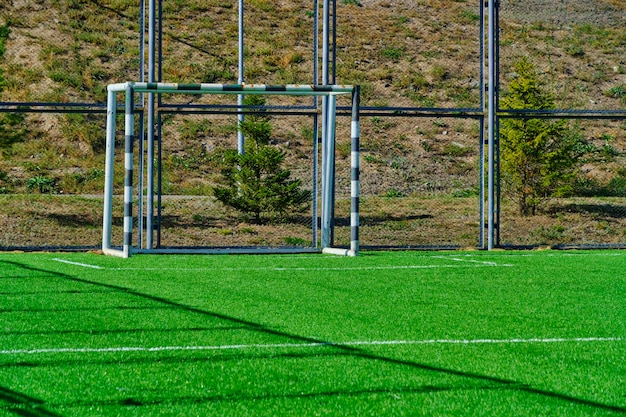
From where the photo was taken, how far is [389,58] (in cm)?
3297

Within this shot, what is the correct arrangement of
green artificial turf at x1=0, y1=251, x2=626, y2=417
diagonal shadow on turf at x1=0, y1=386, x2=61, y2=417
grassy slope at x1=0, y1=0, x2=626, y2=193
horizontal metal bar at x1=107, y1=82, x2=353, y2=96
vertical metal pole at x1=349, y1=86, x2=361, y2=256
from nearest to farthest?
diagonal shadow on turf at x1=0, y1=386, x2=61, y2=417, green artificial turf at x1=0, y1=251, x2=626, y2=417, horizontal metal bar at x1=107, y1=82, x2=353, y2=96, vertical metal pole at x1=349, y1=86, x2=361, y2=256, grassy slope at x1=0, y1=0, x2=626, y2=193

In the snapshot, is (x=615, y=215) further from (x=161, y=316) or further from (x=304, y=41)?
(x=161, y=316)

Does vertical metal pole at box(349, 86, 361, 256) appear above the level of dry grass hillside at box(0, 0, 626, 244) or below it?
below

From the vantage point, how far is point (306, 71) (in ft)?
100

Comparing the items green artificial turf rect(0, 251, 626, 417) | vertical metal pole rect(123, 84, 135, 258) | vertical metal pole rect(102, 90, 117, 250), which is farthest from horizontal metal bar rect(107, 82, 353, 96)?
green artificial turf rect(0, 251, 626, 417)

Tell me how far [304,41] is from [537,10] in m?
11.3

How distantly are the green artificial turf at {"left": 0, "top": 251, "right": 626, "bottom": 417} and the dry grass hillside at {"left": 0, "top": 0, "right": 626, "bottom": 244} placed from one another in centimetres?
1504

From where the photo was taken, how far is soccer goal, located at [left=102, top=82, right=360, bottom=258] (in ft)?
37.9

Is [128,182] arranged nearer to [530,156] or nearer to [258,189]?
[258,189]

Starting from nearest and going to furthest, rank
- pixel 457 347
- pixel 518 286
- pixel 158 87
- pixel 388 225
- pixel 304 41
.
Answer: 1. pixel 457 347
2. pixel 518 286
3. pixel 158 87
4. pixel 388 225
5. pixel 304 41

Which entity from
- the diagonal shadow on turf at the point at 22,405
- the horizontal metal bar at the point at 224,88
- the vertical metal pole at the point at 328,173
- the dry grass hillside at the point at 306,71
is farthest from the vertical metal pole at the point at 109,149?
the dry grass hillside at the point at 306,71

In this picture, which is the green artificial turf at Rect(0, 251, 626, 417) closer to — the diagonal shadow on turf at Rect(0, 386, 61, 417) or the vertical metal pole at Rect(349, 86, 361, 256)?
the diagonal shadow on turf at Rect(0, 386, 61, 417)

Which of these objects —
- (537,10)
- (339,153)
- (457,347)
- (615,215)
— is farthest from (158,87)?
(537,10)

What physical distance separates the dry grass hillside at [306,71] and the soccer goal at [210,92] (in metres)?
10.6
